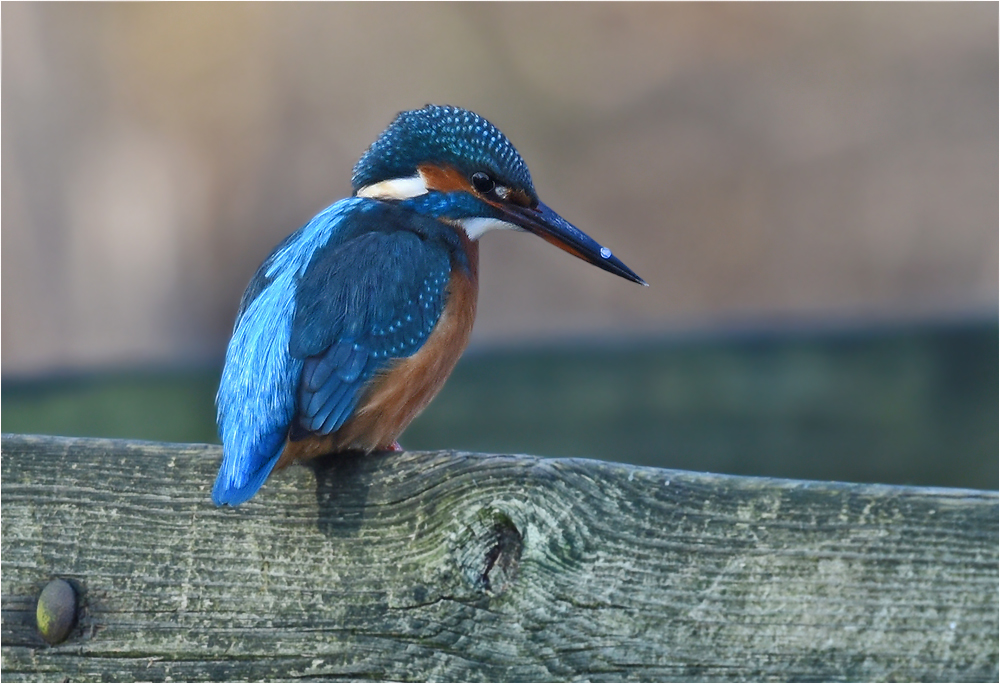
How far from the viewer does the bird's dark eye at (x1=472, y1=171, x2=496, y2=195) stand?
2430 millimetres

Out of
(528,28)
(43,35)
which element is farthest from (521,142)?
(43,35)

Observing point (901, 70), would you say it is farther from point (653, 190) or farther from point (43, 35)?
point (43, 35)

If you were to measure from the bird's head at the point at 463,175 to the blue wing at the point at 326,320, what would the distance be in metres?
0.12

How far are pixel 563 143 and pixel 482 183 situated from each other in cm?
Result: 328

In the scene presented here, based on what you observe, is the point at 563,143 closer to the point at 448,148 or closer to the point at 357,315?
the point at 448,148

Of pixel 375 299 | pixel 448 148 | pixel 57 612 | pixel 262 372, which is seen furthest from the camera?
pixel 448 148

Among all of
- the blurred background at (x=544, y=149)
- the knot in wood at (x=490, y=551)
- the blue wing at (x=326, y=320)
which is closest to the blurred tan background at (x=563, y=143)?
the blurred background at (x=544, y=149)

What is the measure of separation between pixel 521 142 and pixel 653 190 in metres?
0.72

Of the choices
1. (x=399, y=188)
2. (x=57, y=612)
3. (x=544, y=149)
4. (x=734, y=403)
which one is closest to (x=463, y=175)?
(x=399, y=188)

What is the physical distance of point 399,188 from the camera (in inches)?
97.3

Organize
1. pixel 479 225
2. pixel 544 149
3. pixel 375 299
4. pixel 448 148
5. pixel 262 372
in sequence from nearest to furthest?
pixel 262 372
pixel 375 299
pixel 448 148
pixel 479 225
pixel 544 149

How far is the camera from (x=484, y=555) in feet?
5.14

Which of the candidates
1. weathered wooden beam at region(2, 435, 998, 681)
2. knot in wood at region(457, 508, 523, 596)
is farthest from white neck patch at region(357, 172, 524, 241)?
knot in wood at region(457, 508, 523, 596)

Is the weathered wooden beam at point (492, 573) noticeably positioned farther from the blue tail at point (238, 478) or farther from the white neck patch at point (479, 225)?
the white neck patch at point (479, 225)
